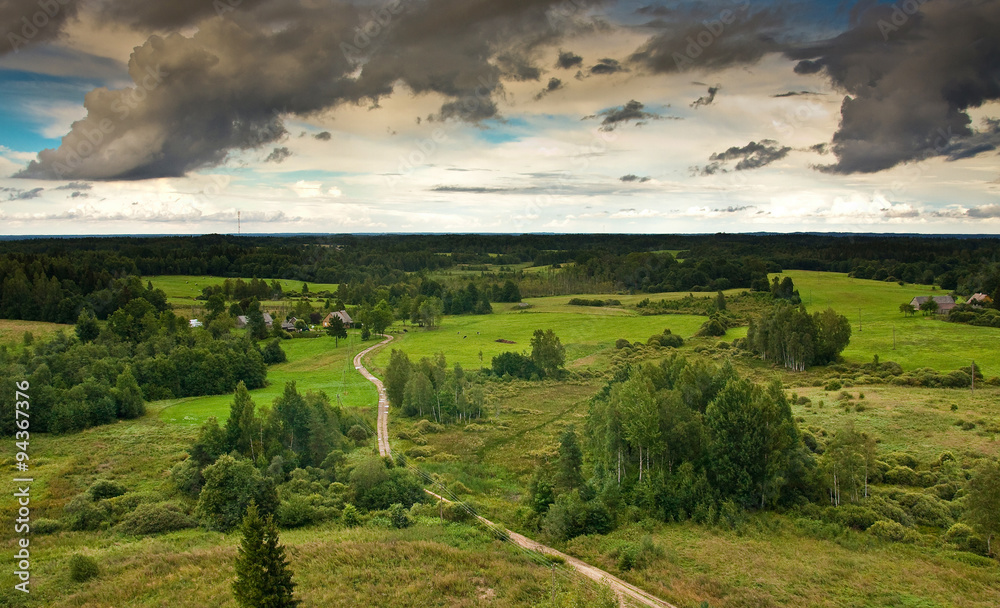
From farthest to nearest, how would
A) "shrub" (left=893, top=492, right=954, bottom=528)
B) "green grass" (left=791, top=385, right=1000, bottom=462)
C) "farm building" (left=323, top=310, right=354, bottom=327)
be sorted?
"farm building" (left=323, top=310, right=354, bottom=327) < "green grass" (left=791, top=385, right=1000, bottom=462) < "shrub" (left=893, top=492, right=954, bottom=528)

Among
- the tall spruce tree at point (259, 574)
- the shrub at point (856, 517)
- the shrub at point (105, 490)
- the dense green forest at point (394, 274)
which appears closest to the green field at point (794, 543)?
the shrub at point (856, 517)

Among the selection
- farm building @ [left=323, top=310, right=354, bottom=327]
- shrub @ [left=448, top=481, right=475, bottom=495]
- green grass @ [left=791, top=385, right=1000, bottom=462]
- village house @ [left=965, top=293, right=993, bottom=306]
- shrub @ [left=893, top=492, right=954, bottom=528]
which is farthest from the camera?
farm building @ [left=323, top=310, right=354, bottom=327]

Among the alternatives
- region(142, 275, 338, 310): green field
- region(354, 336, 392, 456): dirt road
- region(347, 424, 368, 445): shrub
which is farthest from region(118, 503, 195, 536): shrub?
region(142, 275, 338, 310): green field

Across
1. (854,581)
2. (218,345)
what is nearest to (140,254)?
(218,345)

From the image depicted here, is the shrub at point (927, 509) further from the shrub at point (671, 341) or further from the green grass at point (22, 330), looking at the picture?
the green grass at point (22, 330)

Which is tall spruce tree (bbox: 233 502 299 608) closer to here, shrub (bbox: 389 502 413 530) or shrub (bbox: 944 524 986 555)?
shrub (bbox: 389 502 413 530)

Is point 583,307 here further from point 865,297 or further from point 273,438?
point 273,438
